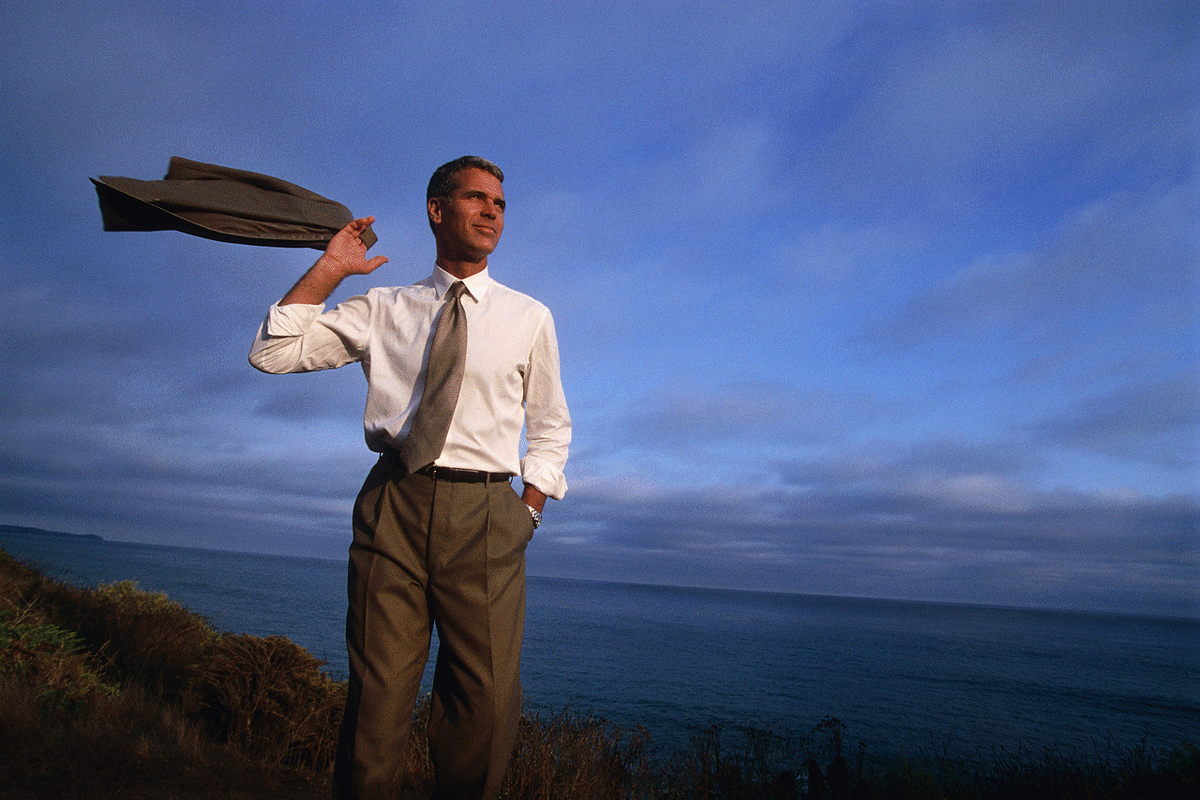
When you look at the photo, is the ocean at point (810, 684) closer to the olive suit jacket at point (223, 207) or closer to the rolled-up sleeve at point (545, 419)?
the rolled-up sleeve at point (545, 419)

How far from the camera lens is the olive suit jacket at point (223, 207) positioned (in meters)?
2.53

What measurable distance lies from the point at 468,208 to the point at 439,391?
0.81 meters

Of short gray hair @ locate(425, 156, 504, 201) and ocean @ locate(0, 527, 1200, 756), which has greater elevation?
short gray hair @ locate(425, 156, 504, 201)

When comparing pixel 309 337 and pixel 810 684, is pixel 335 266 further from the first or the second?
pixel 810 684

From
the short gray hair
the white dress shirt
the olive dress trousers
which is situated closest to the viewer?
the olive dress trousers

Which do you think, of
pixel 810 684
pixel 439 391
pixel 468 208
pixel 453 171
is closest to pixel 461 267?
pixel 468 208

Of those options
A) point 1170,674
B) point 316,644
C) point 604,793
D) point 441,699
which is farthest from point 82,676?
point 1170,674

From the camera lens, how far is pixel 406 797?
452 centimetres

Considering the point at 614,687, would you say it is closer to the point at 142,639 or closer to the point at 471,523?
the point at 142,639

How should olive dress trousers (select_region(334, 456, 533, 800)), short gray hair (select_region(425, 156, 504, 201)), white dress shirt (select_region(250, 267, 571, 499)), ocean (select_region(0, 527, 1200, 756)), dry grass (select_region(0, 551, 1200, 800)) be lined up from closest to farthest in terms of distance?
olive dress trousers (select_region(334, 456, 533, 800)), white dress shirt (select_region(250, 267, 571, 499)), short gray hair (select_region(425, 156, 504, 201)), dry grass (select_region(0, 551, 1200, 800)), ocean (select_region(0, 527, 1200, 756))

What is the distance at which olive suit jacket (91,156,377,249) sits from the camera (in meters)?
2.53

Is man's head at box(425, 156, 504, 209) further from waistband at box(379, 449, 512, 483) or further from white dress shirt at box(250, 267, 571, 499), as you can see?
waistband at box(379, 449, 512, 483)

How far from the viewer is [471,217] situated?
9.06 ft

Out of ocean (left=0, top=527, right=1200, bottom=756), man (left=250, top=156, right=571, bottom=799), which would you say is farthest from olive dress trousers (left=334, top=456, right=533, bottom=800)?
ocean (left=0, top=527, right=1200, bottom=756)
